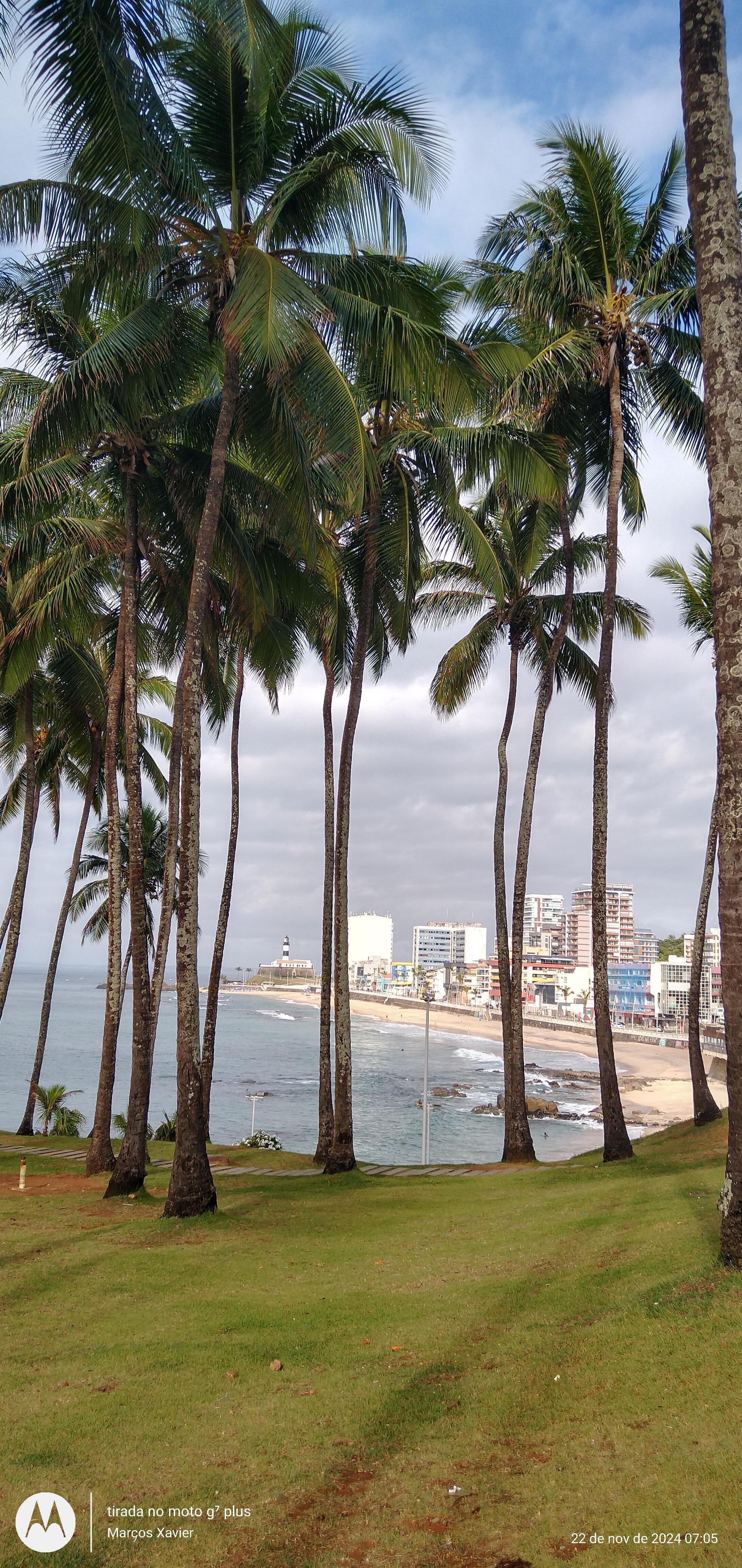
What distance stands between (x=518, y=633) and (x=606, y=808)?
6200 millimetres

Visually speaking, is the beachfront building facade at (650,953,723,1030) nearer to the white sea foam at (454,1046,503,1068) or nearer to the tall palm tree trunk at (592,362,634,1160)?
the white sea foam at (454,1046,503,1068)

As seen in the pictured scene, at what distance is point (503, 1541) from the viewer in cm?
362

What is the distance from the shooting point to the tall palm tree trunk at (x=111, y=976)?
15.1 m

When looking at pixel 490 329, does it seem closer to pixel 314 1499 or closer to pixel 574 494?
pixel 574 494

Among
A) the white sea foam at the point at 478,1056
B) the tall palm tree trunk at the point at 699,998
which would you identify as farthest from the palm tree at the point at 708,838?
the white sea foam at the point at 478,1056

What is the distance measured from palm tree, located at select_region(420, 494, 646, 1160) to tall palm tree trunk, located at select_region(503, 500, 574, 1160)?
0.02 m

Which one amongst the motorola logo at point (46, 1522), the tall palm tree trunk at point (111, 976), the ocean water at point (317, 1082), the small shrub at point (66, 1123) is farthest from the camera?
the ocean water at point (317, 1082)

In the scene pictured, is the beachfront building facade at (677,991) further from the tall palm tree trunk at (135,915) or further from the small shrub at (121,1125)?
the tall palm tree trunk at (135,915)

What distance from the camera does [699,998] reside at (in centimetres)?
1944

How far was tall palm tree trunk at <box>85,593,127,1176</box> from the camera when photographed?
15.1 m

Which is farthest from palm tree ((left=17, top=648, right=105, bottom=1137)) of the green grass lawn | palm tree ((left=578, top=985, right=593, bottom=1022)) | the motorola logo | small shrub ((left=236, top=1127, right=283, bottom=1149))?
palm tree ((left=578, top=985, right=593, bottom=1022))

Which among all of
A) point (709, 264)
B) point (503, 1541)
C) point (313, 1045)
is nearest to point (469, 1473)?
point (503, 1541)

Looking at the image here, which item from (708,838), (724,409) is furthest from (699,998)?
(724,409)

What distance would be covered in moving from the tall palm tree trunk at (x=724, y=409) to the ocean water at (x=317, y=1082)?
94.5 ft
